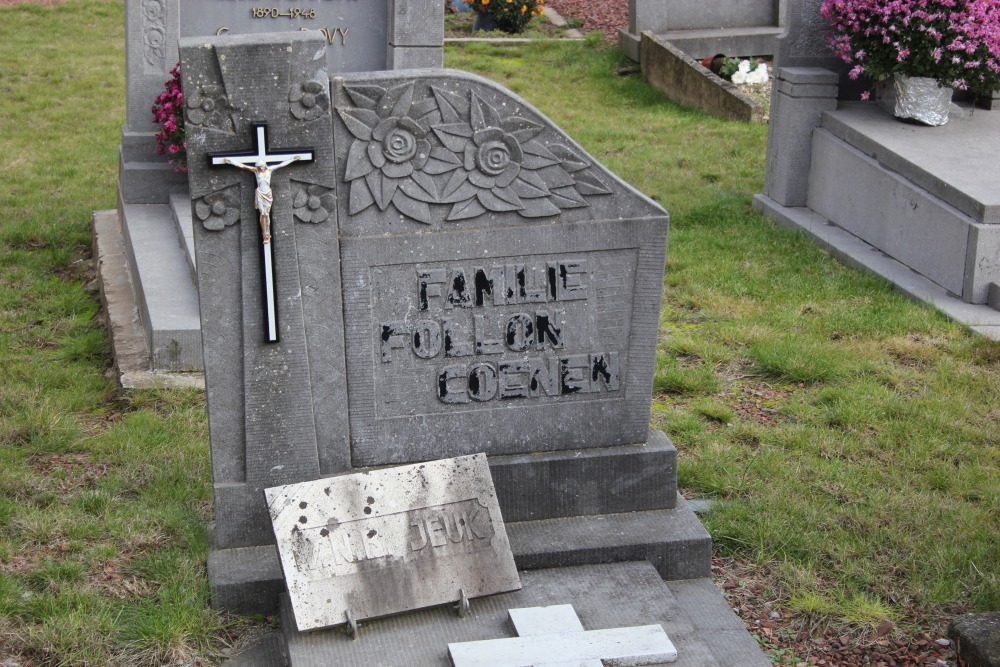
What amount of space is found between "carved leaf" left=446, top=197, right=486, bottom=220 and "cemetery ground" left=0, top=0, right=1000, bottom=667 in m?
1.38

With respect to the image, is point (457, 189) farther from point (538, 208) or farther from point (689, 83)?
point (689, 83)

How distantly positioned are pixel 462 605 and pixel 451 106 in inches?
61.1

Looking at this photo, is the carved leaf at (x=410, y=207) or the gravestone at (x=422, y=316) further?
the carved leaf at (x=410, y=207)

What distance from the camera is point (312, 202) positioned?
3.65 metres

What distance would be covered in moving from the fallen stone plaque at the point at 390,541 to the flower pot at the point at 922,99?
15.8 feet

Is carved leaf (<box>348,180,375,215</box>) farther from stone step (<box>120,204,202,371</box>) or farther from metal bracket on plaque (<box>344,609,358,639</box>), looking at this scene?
stone step (<box>120,204,202,371</box>)

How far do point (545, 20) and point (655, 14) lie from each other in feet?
7.98

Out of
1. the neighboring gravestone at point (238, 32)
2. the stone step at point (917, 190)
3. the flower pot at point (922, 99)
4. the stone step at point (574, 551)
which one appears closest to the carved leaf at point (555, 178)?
the stone step at point (574, 551)

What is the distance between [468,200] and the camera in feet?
12.5

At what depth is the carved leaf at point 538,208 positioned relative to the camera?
3.86 m

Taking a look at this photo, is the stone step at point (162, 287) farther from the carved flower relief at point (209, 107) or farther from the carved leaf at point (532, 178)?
the carved leaf at point (532, 178)

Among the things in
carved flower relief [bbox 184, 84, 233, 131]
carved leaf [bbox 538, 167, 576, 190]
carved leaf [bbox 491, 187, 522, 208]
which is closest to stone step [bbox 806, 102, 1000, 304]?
carved leaf [bbox 538, 167, 576, 190]

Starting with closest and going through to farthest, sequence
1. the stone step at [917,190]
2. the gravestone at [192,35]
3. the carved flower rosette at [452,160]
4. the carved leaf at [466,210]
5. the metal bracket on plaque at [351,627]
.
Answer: the metal bracket on plaque at [351,627] → the carved flower rosette at [452,160] → the carved leaf at [466,210] → the stone step at [917,190] → the gravestone at [192,35]

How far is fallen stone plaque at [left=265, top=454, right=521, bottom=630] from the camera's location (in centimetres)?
354
